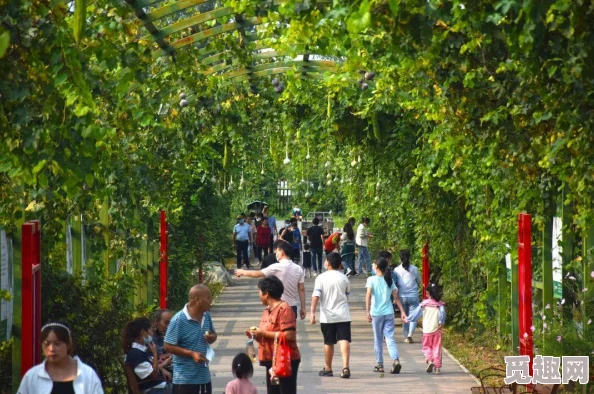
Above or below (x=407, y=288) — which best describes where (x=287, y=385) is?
below

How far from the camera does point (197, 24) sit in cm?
1252

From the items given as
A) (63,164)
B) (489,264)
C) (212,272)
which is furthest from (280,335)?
(212,272)

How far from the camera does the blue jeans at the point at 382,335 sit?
46.7ft

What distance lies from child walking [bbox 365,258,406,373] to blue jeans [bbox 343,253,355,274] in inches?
634

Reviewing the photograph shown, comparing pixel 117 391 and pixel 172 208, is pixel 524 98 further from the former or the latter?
pixel 172 208

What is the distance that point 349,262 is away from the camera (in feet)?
102

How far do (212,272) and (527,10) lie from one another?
21.6 m

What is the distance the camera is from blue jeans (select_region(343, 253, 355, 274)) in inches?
1214

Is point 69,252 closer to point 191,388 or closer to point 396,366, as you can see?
point 191,388

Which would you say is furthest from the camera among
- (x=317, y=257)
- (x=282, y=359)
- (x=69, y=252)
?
(x=317, y=257)

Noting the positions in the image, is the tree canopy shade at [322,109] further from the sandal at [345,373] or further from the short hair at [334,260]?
the sandal at [345,373]

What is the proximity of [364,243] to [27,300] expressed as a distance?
2291cm

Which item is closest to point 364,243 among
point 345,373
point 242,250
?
point 242,250

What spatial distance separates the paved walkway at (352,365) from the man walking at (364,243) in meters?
7.30
